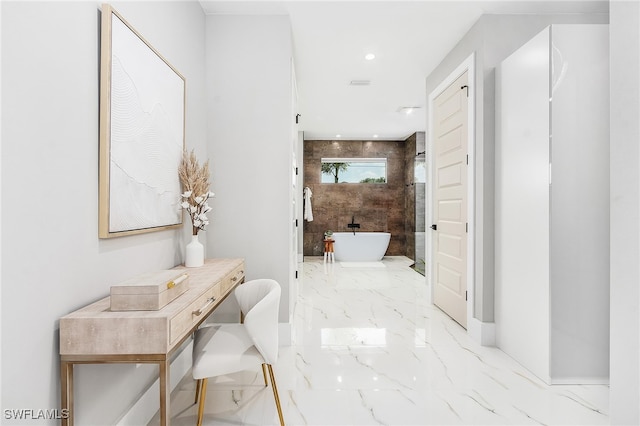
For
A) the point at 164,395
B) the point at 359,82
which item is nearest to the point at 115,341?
the point at 164,395

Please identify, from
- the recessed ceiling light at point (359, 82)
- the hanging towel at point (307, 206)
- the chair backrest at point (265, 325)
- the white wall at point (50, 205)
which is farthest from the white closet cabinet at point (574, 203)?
the hanging towel at point (307, 206)

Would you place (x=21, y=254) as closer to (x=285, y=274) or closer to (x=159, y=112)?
(x=159, y=112)

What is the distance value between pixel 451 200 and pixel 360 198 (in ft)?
15.5

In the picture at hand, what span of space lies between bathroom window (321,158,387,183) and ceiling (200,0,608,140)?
2701 mm

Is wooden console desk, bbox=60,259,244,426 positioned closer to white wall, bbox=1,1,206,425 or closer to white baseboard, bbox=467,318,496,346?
white wall, bbox=1,1,206,425

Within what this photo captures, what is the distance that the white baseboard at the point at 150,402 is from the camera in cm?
171

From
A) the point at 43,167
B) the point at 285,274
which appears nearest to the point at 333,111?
the point at 285,274

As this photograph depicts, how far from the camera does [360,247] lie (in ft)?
24.0

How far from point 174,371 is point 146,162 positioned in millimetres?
1334

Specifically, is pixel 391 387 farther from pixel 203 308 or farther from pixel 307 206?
pixel 307 206

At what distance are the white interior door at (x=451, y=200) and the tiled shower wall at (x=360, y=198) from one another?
4.21 m

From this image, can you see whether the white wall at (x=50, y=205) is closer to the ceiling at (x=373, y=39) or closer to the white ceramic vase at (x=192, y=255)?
the white ceramic vase at (x=192, y=255)

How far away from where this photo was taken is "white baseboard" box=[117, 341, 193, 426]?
5.61 feet

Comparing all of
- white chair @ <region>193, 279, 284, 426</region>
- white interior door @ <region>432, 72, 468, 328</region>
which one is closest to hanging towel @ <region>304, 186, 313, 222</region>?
white interior door @ <region>432, 72, 468, 328</region>
